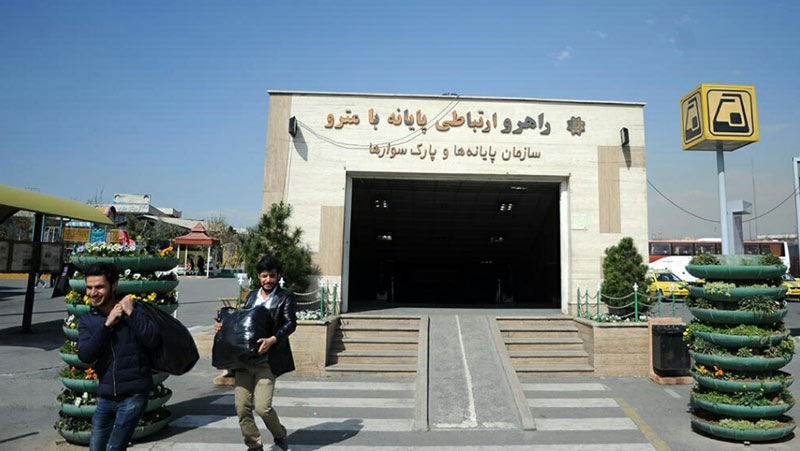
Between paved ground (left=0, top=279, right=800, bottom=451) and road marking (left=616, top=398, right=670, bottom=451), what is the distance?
1 centimetres

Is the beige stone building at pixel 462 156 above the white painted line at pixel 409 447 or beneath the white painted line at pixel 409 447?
above

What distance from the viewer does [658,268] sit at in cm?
2995

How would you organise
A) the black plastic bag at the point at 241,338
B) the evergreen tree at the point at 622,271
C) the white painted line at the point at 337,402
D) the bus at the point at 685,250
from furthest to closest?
the bus at the point at 685,250 < the evergreen tree at the point at 622,271 < the white painted line at the point at 337,402 < the black plastic bag at the point at 241,338

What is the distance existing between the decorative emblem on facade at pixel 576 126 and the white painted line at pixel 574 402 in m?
7.38

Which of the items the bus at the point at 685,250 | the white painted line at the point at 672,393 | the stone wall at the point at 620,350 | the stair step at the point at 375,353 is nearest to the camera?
the white painted line at the point at 672,393

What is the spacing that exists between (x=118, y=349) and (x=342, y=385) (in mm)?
4966

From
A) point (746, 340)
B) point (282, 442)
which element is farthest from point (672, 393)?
point (282, 442)

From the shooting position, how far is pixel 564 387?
7852mm

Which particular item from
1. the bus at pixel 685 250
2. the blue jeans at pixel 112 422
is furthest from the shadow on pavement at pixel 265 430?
the bus at pixel 685 250

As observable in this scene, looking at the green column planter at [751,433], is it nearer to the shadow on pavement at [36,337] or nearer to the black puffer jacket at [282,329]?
the black puffer jacket at [282,329]

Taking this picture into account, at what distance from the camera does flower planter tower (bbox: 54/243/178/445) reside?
16.8ft

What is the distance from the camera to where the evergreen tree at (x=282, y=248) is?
10.7 m

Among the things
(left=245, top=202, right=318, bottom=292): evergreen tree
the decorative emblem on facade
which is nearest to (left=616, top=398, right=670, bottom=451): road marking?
(left=245, top=202, right=318, bottom=292): evergreen tree

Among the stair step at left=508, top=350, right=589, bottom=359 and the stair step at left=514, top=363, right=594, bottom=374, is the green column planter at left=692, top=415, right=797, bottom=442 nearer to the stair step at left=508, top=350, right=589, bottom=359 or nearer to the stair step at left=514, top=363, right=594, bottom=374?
the stair step at left=514, top=363, right=594, bottom=374
